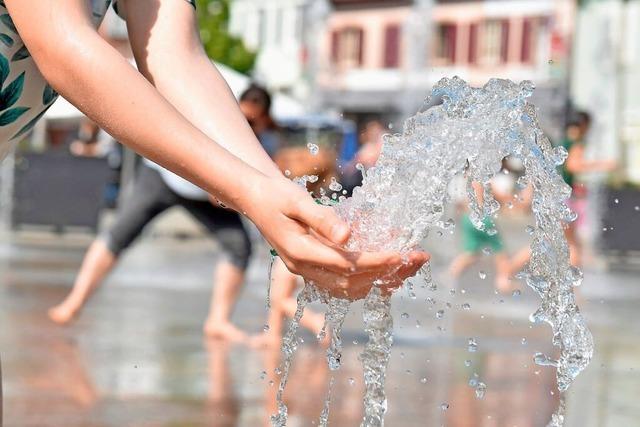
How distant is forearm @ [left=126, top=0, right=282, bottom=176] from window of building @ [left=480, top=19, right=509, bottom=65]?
5447cm

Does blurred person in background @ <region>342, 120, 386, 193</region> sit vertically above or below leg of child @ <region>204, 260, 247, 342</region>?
above

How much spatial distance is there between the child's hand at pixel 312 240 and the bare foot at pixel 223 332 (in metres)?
5.55

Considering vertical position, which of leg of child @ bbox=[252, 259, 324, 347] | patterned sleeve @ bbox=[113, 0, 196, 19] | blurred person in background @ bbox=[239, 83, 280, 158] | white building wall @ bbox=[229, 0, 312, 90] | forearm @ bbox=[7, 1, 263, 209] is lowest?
leg of child @ bbox=[252, 259, 324, 347]

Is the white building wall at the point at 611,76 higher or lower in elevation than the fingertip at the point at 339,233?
higher

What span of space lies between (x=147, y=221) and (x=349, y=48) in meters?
54.4

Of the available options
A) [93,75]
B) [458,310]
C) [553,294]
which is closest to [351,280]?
[93,75]

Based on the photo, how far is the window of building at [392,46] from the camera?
59250 mm

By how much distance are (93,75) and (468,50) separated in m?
56.5

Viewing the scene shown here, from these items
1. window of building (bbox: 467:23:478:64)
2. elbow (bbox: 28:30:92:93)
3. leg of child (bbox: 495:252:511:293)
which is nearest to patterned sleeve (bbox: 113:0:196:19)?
elbow (bbox: 28:30:92:93)

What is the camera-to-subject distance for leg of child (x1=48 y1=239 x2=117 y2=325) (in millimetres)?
7777

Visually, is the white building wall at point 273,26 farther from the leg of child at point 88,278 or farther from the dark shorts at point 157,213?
the leg of child at point 88,278

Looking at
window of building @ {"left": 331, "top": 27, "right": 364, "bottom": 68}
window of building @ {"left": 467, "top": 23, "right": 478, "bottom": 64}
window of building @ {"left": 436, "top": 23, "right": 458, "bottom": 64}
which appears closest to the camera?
window of building @ {"left": 467, "top": 23, "right": 478, "bottom": 64}

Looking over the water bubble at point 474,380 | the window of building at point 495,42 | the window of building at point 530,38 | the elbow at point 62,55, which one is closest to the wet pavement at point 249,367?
the water bubble at point 474,380

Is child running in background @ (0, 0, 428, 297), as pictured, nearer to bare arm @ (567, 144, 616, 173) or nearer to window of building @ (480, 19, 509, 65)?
bare arm @ (567, 144, 616, 173)
